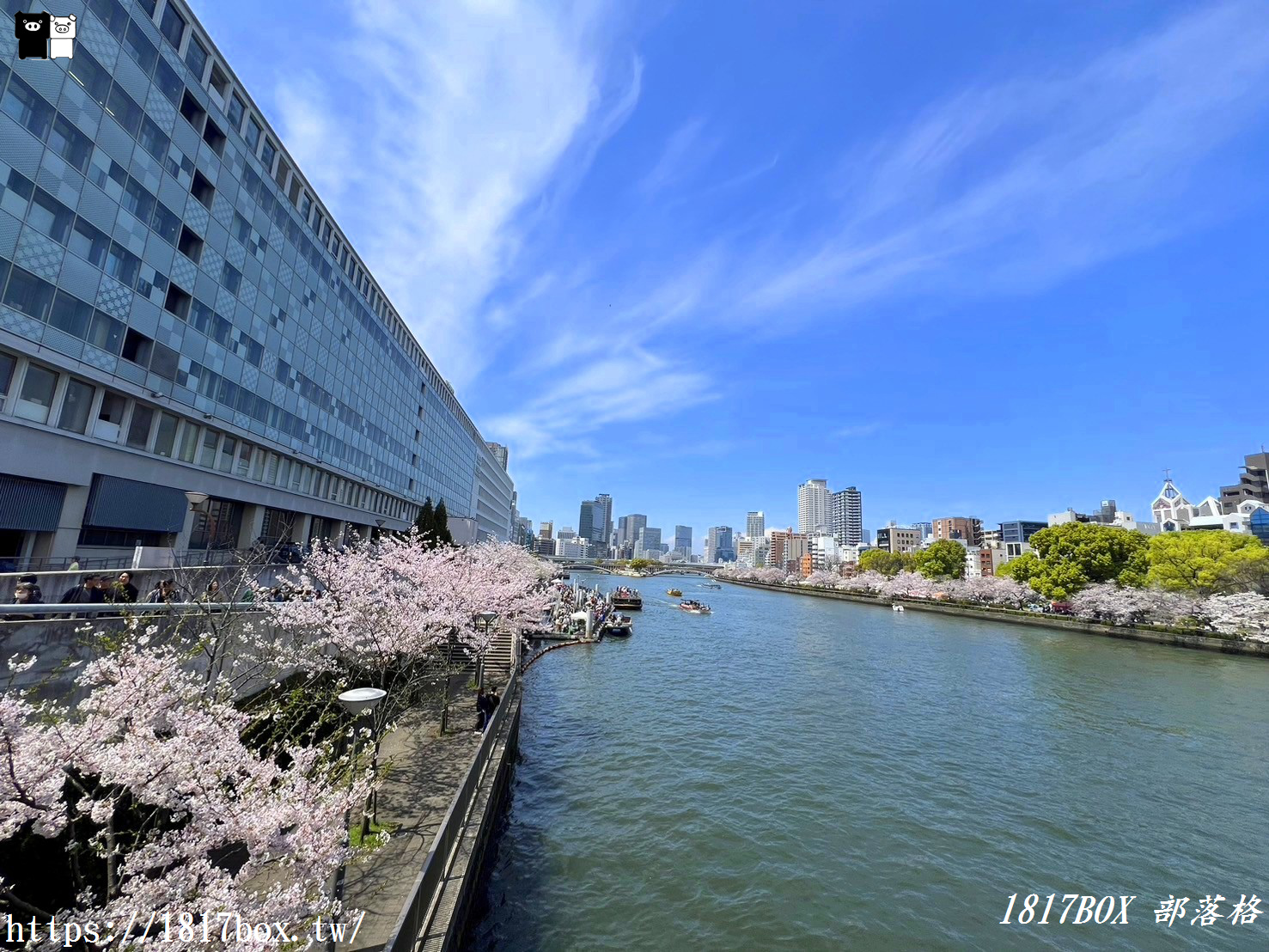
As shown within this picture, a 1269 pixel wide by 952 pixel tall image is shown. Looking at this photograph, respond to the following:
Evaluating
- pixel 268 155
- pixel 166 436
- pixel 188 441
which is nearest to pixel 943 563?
pixel 188 441

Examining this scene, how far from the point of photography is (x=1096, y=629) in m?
70.5

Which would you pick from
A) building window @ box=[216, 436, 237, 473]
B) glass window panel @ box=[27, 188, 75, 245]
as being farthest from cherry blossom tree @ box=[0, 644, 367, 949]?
building window @ box=[216, 436, 237, 473]

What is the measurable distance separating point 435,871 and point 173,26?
144 ft

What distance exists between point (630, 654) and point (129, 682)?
41.9 metres

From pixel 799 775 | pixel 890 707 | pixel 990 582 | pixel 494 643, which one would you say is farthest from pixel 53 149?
pixel 990 582

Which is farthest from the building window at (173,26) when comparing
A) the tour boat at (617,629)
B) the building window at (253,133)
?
the tour boat at (617,629)

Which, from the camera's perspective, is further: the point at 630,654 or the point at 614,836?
the point at 630,654

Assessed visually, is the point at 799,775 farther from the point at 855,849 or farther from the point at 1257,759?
the point at 1257,759

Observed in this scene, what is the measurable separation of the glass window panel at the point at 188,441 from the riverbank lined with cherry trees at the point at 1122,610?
9763 cm

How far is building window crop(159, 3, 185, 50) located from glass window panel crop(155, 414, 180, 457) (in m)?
20.8

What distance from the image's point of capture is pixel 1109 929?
13.1 metres

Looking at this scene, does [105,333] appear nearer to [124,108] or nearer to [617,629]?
[124,108]

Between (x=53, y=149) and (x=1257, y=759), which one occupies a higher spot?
(x=53, y=149)

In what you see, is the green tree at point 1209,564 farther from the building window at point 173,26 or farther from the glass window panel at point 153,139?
the building window at point 173,26
